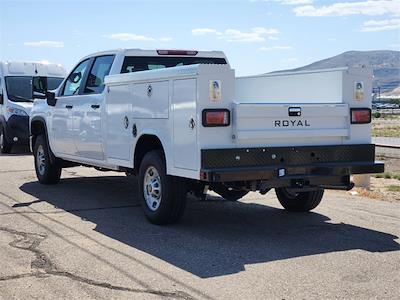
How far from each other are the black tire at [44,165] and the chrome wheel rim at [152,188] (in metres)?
3.66

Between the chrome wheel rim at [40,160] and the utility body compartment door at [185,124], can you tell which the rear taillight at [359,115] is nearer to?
the utility body compartment door at [185,124]

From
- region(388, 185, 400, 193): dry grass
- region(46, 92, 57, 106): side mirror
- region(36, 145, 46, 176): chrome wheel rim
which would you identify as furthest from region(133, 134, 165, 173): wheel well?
region(388, 185, 400, 193): dry grass

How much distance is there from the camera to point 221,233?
726cm

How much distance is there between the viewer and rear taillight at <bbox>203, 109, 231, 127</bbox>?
21.4ft

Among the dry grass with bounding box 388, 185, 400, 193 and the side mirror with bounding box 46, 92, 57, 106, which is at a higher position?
the side mirror with bounding box 46, 92, 57, 106

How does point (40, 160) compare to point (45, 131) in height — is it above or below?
below

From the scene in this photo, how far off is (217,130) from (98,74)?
3.32 meters

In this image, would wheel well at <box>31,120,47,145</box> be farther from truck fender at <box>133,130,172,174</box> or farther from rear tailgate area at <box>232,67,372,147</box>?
rear tailgate area at <box>232,67,372,147</box>

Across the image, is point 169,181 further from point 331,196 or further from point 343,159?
point 331,196

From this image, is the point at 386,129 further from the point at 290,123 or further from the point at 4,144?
the point at 290,123

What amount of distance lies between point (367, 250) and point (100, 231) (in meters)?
3.07

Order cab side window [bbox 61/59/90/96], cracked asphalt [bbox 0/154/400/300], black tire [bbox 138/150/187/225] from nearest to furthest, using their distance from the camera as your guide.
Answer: cracked asphalt [bbox 0/154/400/300], black tire [bbox 138/150/187/225], cab side window [bbox 61/59/90/96]

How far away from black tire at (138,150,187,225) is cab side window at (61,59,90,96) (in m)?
2.66

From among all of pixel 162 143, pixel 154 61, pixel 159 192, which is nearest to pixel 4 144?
pixel 154 61
